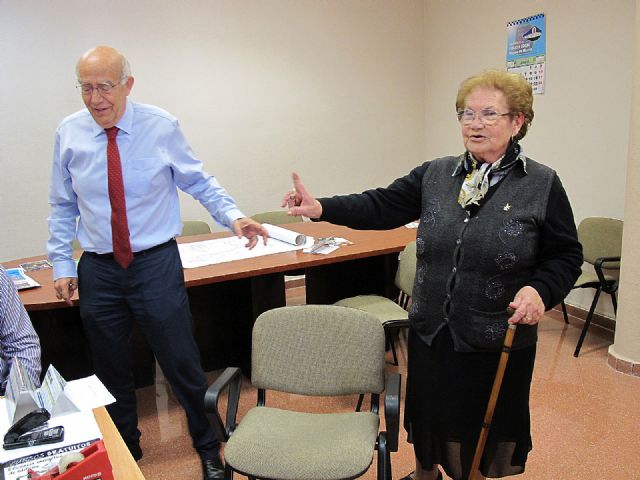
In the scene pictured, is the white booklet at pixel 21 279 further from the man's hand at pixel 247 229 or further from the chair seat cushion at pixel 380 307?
the chair seat cushion at pixel 380 307

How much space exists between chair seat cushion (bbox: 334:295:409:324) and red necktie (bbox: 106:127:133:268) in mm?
1409

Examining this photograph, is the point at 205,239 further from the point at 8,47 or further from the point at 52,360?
the point at 8,47

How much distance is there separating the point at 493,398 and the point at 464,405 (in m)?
0.13

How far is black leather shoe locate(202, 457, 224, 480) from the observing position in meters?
2.34

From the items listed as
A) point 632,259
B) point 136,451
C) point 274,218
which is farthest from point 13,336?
point 632,259

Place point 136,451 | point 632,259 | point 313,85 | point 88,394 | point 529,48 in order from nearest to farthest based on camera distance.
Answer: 1. point 88,394
2. point 136,451
3. point 632,259
4. point 529,48
5. point 313,85

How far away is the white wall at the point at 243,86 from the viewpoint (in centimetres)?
402

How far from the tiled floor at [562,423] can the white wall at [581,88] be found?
81 cm

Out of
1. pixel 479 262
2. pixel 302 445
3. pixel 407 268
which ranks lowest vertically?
pixel 302 445

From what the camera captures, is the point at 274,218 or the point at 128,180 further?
the point at 274,218

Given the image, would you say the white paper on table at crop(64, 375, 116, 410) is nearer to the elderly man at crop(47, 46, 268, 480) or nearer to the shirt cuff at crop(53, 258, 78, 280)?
the elderly man at crop(47, 46, 268, 480)

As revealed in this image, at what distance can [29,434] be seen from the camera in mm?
1322

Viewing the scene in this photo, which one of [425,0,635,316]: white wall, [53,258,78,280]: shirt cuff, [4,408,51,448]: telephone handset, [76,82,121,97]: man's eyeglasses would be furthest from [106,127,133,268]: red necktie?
[425,0,635,316]: white wall

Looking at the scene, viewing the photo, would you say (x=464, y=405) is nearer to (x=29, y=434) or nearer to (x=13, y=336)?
(x=29, y=434)
